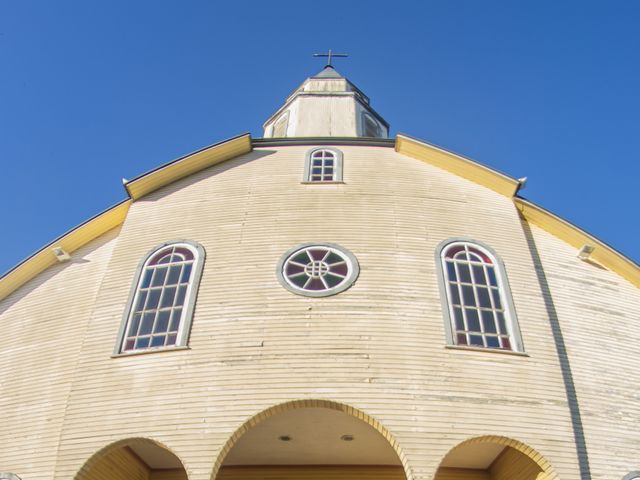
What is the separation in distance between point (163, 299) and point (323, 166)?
17.7ft

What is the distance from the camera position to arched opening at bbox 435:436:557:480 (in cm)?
1022

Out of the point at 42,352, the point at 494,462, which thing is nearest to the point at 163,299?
the point at 42,352

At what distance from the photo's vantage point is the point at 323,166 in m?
15.4

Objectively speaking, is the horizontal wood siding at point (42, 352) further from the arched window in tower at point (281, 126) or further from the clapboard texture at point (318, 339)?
the arched window in tower at point (281, 126)

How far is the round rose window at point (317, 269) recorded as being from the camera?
12.2 meters

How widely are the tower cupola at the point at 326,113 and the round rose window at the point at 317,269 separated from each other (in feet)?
25.0

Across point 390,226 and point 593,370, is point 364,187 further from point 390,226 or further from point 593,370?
point 593,370

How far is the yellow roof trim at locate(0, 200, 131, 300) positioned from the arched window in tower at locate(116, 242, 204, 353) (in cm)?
262

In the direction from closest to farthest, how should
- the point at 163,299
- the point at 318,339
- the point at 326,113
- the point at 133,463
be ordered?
the point at 318,339
the point at 133,463
the point at 163,299
the point at 326,113

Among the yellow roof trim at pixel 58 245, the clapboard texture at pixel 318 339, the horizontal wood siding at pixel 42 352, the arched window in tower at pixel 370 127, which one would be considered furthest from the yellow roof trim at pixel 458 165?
the horizontal wood siding at pixel 42 352

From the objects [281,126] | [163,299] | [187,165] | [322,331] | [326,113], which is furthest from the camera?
[281,126]

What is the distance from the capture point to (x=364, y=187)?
14508mm

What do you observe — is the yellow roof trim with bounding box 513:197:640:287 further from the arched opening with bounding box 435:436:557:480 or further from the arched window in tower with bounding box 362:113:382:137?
the arched window in tower with bounding box 362:113:382:137

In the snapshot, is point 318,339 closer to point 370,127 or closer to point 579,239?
point 579,239
